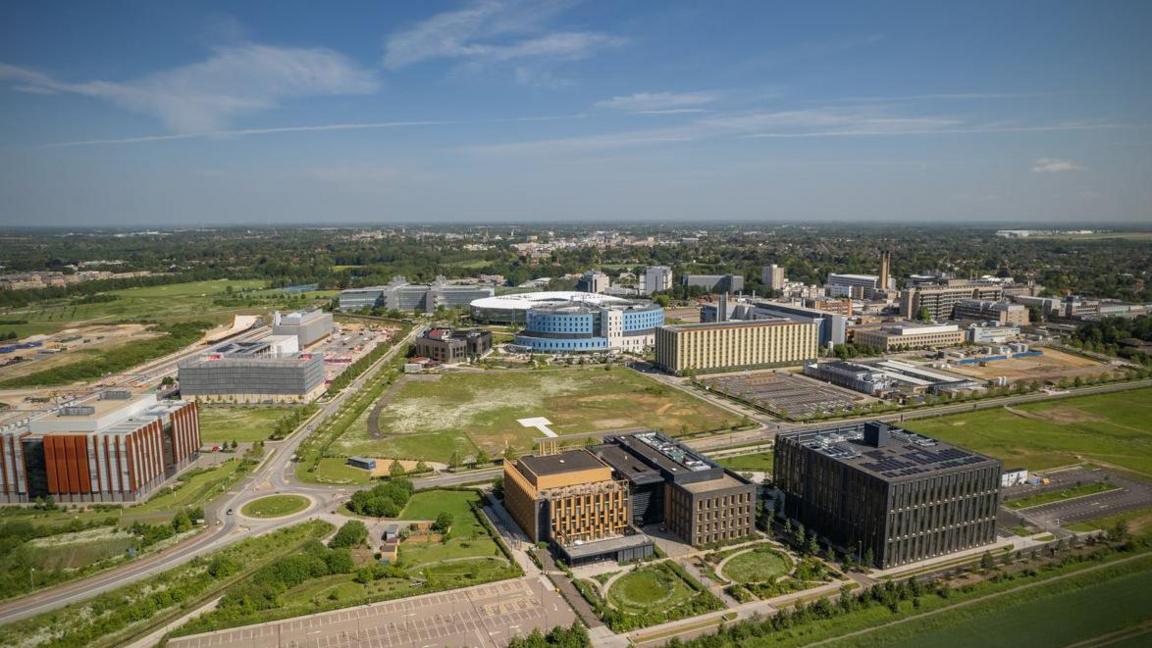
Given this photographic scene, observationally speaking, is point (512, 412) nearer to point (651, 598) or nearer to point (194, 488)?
point (194, 488)

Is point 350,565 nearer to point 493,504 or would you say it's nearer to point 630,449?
point 493,504

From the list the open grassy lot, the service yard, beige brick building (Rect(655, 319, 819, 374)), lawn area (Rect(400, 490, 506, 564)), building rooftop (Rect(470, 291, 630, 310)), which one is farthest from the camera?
building rooftop (Rect(470, 291, 630, 310))

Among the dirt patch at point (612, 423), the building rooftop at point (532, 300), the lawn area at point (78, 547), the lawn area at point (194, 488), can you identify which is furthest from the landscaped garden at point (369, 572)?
the building rooftop at point (532, 300)

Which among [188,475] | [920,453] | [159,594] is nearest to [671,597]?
[920,453]

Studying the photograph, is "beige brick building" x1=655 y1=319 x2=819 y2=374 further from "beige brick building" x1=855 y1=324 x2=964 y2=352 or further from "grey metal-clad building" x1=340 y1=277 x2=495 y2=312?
"grey metal-clad building" x1=340 y1=277 x2=495 y2=312

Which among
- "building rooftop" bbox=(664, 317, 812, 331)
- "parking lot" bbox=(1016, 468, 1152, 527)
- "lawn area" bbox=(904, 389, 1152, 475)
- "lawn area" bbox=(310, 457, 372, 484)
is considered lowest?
"lawn area" bbox=(310, 457, 372, 484)

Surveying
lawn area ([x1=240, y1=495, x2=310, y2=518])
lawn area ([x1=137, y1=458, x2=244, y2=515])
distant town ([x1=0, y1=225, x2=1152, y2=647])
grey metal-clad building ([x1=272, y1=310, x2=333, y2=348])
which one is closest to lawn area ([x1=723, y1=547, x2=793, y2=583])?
distant town ([x1=0, y1=225, x2=1152, y2=647])
